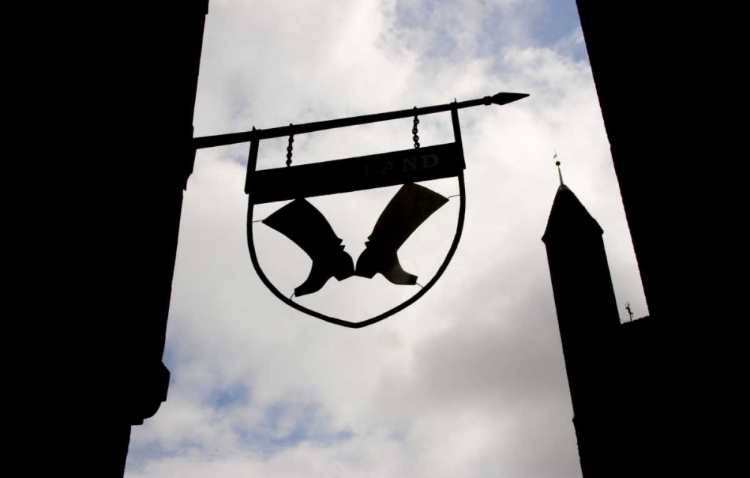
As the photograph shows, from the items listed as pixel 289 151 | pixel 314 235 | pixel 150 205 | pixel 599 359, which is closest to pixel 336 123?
pixel 289 151

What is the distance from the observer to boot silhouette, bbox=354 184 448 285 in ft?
10.5

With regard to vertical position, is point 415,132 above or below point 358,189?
above

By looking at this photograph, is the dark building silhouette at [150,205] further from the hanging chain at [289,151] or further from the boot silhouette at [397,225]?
the boot silhouette at [397,225]

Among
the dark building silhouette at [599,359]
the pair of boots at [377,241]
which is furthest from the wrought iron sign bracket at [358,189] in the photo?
the dark building silhouette at [599,359]

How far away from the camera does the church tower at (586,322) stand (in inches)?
675

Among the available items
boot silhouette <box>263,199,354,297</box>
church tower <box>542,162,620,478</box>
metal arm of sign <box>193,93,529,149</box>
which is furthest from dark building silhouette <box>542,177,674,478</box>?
boot silhouette <box>263,199,354,297</box>

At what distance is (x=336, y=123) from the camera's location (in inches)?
142

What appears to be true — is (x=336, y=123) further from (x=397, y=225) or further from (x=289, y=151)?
(x=397, y=225)

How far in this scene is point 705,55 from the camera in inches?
118

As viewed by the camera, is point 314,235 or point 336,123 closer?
point 314,235

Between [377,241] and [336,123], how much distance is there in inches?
33.8

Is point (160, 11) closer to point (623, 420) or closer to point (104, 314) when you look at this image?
point (104, 314)

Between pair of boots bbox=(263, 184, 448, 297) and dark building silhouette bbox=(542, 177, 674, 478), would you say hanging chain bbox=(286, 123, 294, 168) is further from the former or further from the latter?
dark building silhouette bbox=(542, 177, 674, 478)

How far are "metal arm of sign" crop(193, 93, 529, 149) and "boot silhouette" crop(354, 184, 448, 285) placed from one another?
619 mm
